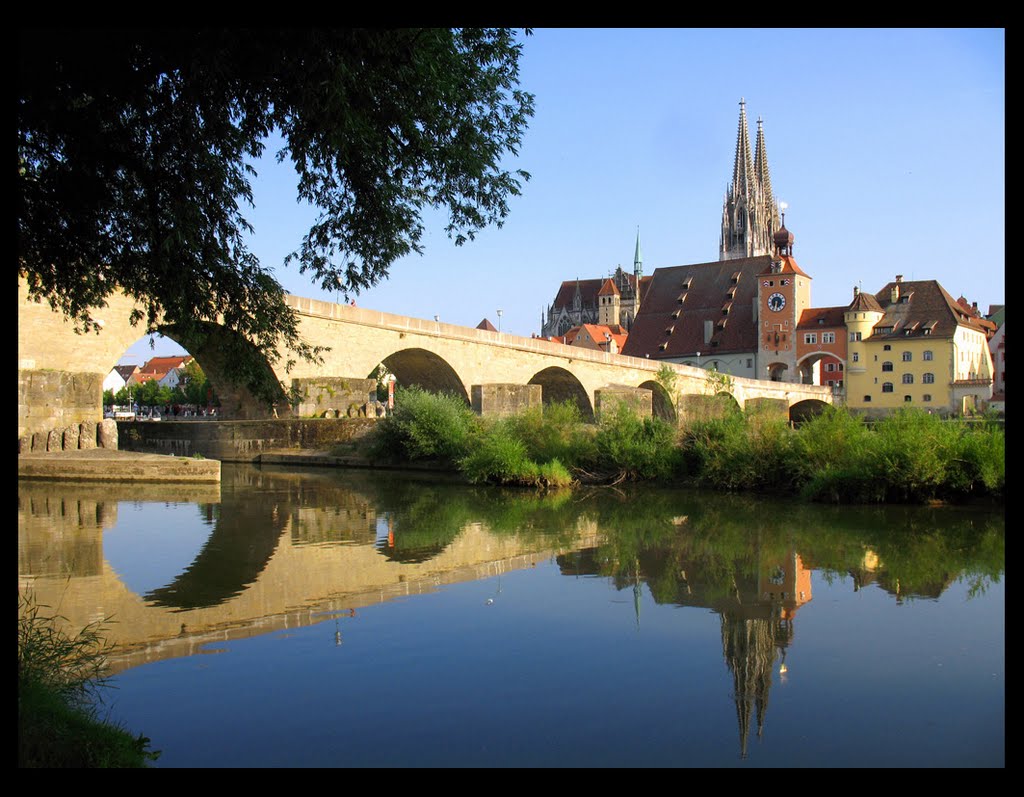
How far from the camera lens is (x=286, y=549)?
11.2 m

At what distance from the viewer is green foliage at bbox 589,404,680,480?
2053cm

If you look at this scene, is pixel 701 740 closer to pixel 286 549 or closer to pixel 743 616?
pixel 743 616

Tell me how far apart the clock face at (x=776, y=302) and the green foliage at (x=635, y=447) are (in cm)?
5931

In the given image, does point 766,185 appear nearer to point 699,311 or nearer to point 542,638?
point 699,311

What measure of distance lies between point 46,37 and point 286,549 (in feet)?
23.4

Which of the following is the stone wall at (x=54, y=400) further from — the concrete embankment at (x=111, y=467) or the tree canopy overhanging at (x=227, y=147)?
A: the tree canopy overhanging at (x=227, y=147)

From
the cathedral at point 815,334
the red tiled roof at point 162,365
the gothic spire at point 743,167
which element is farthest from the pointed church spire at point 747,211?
the red tiled roof at point 162,365

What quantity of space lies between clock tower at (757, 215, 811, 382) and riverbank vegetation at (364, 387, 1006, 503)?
5644 centimetres

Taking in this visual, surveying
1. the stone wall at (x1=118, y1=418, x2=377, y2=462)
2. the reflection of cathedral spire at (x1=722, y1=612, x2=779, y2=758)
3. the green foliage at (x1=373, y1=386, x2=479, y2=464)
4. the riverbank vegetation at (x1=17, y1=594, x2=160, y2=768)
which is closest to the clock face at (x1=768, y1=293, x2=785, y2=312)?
the stone wall at (x1=118, y1=418, x2=377, y2=462)

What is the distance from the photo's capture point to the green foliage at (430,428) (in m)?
23.8

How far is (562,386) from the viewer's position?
46.2 meters

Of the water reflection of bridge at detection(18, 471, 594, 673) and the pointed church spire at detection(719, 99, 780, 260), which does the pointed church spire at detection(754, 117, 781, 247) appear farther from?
the water reflection of bridge at detection(18, 471, 594, 673)

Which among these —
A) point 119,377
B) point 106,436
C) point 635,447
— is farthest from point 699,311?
point 119,377

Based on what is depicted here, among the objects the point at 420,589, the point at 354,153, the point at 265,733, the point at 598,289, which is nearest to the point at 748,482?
the point at 420,589
